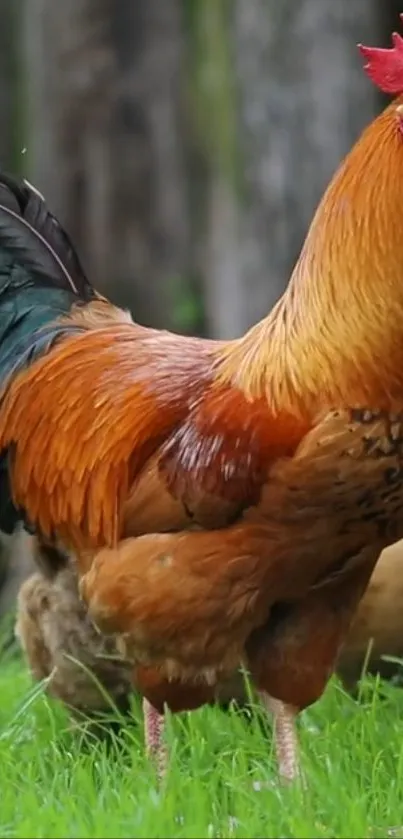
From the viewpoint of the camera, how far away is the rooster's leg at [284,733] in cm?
368

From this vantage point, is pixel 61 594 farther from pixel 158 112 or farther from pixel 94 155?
pixel 158 112

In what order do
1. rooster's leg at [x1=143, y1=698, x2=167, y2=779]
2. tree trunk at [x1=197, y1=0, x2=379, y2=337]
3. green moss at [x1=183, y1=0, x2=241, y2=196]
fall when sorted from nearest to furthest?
rooster's leg at [x1=143, y1=698, x2=167, y2=779]
tree trunk at [x1=197, y1=0, x2=379, y2=337]
green moss at [x1=183, y1=0, x2=241, y2=196]

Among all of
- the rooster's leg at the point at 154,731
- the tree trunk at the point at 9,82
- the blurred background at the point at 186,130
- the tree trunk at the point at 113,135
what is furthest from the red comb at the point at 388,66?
the tree trunk at the point at 9,82

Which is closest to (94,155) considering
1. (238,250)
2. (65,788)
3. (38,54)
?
(38,54)

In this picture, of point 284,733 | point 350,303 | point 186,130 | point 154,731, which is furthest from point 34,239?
point 186,130

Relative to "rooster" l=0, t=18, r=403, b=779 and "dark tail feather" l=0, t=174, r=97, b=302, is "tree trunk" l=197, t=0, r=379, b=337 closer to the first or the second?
"dark tail feather" l=0, t=174, r=97, b=302

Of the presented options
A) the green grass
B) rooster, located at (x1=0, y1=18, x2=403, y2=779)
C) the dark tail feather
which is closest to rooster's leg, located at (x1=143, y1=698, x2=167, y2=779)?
the green grass

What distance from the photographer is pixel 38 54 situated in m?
7.54

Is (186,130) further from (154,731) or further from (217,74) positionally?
(154,731)

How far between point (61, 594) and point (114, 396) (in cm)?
76

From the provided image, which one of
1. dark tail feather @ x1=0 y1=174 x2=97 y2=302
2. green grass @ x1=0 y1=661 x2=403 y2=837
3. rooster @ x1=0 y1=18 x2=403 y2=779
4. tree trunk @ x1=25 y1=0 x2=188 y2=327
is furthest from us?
tree trunk @ x1=25 y1=0 x2=188 y2=327

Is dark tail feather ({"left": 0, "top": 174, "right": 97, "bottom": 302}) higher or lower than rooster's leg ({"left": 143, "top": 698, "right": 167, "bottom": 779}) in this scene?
higher

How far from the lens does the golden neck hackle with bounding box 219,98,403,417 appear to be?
132 inches

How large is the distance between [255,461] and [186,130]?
604cm
